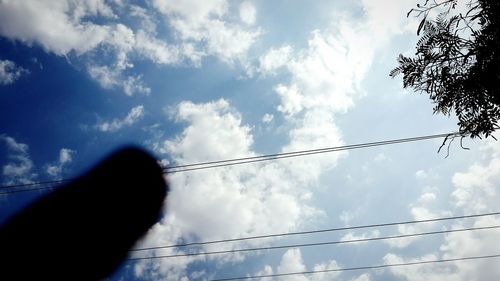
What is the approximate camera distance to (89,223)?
26.4 metres

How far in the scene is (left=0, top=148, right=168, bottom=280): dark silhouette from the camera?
77.8ft

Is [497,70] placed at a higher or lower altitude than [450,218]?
higher

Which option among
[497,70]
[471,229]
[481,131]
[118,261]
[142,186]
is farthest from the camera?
[142,186]

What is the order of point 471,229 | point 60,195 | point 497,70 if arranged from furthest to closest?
point 60,195, point 471,229, point 497,70

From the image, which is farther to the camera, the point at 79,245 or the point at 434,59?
the point at 79,245

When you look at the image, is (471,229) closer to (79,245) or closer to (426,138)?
(426,138)

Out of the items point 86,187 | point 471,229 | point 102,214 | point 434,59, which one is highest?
point 86,187

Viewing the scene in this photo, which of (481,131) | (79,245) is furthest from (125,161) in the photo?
(481,131)

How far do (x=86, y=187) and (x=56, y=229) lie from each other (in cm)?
486

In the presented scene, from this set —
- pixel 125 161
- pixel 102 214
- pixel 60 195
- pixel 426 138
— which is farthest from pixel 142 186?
pixel 426 138

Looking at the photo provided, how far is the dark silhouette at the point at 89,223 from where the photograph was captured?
23.7 metres

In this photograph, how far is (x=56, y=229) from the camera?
82.7 ft

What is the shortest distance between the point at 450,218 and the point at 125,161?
2278cm

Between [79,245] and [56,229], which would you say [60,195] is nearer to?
[56,229]
